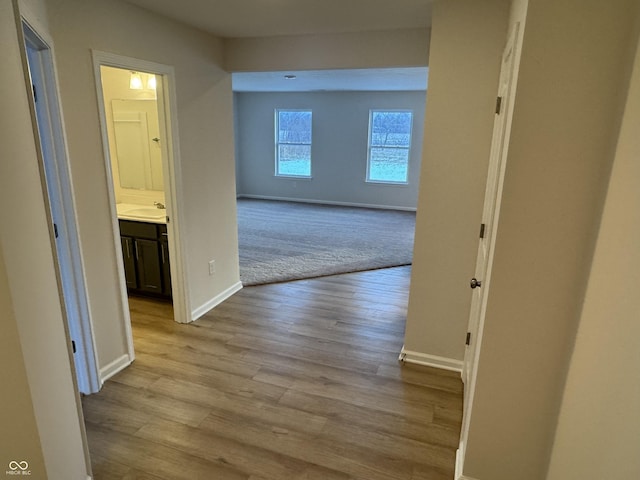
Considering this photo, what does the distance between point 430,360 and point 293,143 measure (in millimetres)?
7297

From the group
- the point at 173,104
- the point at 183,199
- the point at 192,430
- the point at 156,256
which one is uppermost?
the point at 173,104

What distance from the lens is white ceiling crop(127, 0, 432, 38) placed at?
251 centimetres

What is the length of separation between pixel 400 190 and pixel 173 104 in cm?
633

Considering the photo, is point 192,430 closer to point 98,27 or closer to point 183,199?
point 183,199

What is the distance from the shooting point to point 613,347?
3.90 ft

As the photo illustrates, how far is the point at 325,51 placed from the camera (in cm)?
329

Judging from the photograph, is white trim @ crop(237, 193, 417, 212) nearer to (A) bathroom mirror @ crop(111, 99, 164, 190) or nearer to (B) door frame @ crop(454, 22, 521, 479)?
(A) bathroom mirror @ crop(111, 99, 164, 190)

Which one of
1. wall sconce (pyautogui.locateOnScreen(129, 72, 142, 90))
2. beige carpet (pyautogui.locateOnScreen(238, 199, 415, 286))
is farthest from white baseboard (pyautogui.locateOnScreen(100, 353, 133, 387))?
wall sconce (pyautogui.locateOnScreen(129, 72, 142, 90))

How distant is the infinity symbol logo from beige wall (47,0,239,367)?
4.50ft

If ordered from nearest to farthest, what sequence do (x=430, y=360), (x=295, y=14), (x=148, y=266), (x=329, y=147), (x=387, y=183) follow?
1. (x=295, y=14)
2. (x=430, y=360)
3. (x=148, y=266)
4. (x=387, y=183)
5. (x=329, y=147)

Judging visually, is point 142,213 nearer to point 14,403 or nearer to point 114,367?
point 114,367

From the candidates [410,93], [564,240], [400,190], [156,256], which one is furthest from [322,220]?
[564,240]

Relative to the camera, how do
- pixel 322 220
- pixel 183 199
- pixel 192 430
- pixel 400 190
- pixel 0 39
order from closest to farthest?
pixel 0 39, pixel 192 430, pixel 183 199, pixel 322 220, pixel 400 190

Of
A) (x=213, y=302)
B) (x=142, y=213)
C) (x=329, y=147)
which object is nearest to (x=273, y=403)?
(x=213, y=302)
